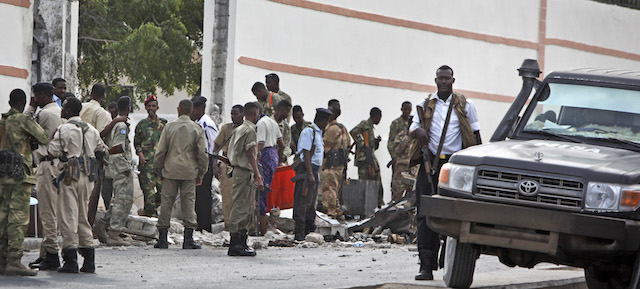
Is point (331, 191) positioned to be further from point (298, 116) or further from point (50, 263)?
point (50, 263)

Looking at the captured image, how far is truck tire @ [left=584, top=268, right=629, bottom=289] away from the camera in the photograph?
853 centimetres

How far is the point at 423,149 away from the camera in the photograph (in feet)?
32.2

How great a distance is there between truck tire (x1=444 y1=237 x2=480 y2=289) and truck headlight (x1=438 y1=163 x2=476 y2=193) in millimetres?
630

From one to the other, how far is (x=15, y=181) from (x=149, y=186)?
5460 mm

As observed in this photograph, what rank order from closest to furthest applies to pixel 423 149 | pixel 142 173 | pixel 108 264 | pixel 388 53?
pixel 423 149 → pixel 108 264 → pixel 142 173 → pixel 388 53

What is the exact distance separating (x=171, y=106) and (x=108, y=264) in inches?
1786

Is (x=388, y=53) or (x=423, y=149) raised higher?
(x=388, y=53)

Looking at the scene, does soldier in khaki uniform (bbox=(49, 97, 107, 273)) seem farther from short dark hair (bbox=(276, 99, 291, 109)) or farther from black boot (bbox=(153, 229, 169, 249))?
short dark hair (bbox=(276, 99, 291, 109))

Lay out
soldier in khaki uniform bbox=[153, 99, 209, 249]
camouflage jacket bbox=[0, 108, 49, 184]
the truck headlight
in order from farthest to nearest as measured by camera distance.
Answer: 1. soldier in khaki uniform bbox=[153, 99, 209, 249]
2. camouflage jacket bbox=[0, 108, 49, 184]
3. the truck headlight

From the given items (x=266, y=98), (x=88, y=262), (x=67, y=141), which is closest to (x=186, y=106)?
(x=266, y=98)

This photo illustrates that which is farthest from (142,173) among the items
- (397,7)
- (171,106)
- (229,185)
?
(171,106)

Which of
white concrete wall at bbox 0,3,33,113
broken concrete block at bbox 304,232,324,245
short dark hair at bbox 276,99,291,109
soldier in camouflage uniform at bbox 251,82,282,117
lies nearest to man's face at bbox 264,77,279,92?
soldier in camouflage uniform at bbox 251,82,282,117

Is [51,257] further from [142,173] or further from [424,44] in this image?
[424,44]

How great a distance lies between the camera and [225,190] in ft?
48.7
